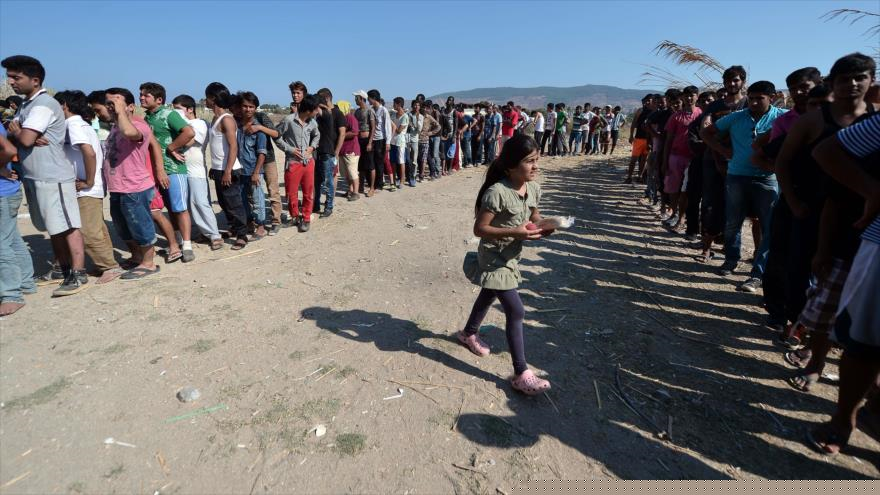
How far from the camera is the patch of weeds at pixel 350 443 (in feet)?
8.56

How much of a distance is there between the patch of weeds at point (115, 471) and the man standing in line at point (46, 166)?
3237mm

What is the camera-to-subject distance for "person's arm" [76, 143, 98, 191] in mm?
4668

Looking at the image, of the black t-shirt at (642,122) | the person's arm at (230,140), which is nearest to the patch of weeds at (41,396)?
the person's arm at (230,140)

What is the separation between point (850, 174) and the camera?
7.80 feet

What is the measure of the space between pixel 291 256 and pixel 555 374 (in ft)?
13.3

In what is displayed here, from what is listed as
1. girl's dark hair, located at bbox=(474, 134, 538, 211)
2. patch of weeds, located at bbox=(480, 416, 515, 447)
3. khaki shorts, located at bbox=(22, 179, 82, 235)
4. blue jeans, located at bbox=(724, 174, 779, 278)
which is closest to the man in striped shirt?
girl's dark hair, located at bbox=(474, 134, 538, 211)

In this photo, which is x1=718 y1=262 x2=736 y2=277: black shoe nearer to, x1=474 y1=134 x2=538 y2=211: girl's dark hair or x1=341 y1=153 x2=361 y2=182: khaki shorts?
x1=474 y1=134 x2=538 y2=211: girl's dark hair

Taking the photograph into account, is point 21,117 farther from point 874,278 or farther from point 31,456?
point 874,278

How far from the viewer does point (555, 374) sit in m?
3.40

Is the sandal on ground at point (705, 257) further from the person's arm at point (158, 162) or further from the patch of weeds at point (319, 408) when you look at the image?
the person's arm at point (158, 162)

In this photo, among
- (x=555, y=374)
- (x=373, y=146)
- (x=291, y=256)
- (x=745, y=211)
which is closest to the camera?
(x=555, y=374)

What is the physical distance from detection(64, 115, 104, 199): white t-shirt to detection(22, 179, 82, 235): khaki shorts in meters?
0.26

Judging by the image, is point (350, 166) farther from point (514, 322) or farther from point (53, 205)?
point (514, 322)

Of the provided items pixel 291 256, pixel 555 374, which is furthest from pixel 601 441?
pixel 291 256
